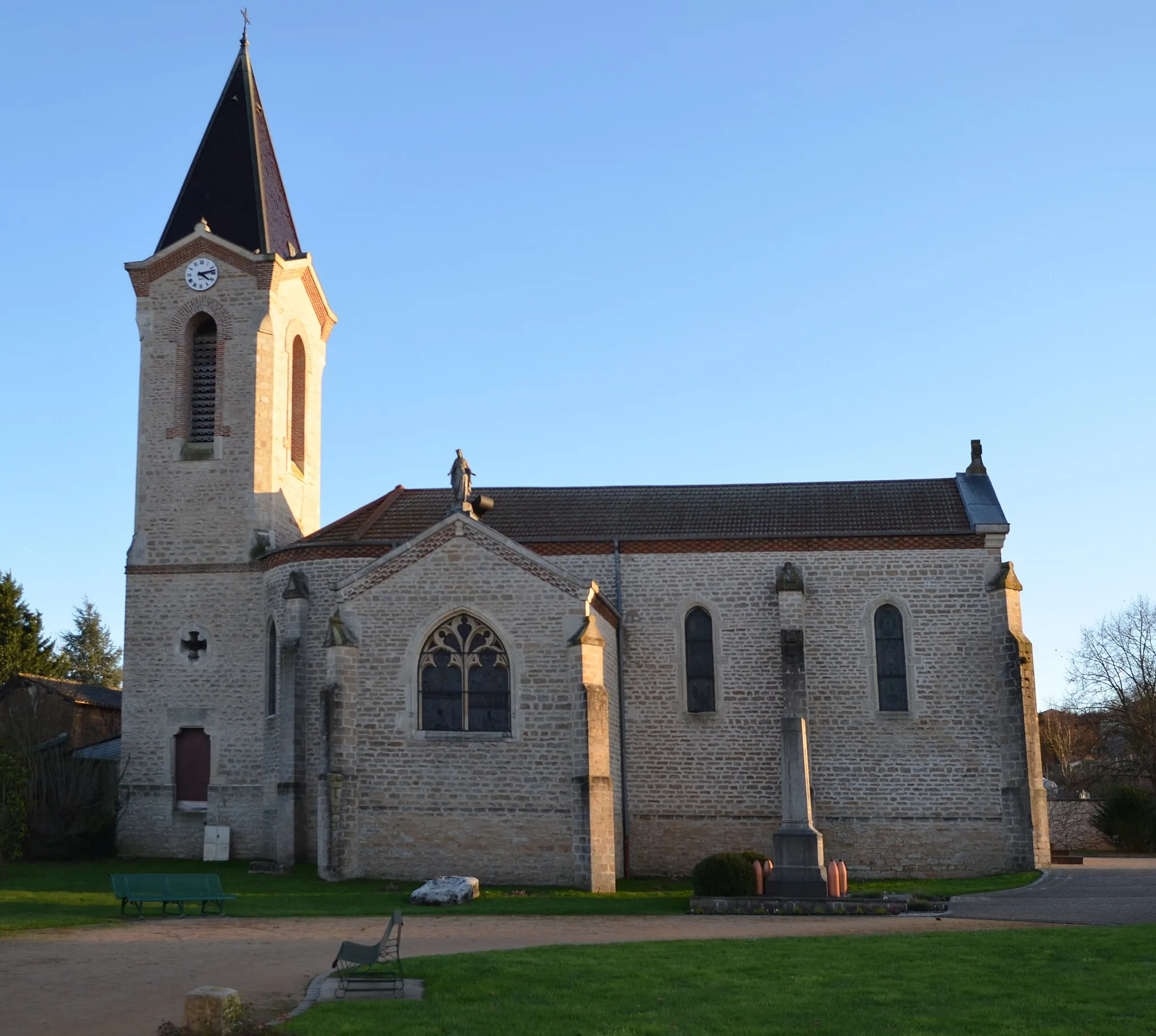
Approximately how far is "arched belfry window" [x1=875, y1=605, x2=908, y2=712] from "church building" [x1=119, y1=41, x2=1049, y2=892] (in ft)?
0.21

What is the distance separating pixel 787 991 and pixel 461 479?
16.2 m

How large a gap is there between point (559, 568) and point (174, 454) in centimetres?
1136

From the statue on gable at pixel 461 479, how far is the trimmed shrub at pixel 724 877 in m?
9.50

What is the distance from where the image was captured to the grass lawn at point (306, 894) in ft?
65.5

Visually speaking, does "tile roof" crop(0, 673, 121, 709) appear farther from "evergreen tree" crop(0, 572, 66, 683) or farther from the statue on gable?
the statue on gable

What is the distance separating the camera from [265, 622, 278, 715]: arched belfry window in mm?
28406

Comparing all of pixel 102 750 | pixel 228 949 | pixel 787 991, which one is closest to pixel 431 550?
pixel 228 949

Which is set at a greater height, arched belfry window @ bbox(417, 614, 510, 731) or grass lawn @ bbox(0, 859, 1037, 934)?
arched belfry window @ bbox(417, 614, 510, 731)

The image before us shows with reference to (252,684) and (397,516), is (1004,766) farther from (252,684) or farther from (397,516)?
(252,684)

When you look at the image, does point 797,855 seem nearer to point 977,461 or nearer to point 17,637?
point 977,461

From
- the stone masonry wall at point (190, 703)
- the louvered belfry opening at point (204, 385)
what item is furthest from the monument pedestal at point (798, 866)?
the louvered belfry opening at point (204, 385)

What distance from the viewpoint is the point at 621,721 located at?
92.0 ft

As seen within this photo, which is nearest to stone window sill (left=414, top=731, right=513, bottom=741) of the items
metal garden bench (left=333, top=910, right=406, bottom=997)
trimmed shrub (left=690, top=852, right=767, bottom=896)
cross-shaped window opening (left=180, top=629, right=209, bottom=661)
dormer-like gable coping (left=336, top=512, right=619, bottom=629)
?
dormer-like gable coping (left=336, top=512, right=619, bottom=629)

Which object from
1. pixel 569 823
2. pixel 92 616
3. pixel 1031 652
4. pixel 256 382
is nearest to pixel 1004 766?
pixel 1031 652
